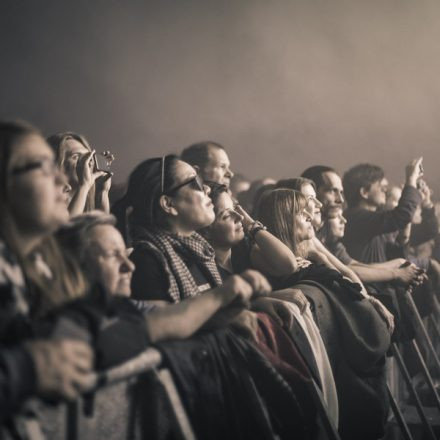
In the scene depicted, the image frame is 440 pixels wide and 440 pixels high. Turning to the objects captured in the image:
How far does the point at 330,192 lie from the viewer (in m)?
4.25

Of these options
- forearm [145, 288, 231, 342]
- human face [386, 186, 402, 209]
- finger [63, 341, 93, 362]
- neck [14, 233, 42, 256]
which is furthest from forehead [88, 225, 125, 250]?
human face [386, 186, 402, 209]

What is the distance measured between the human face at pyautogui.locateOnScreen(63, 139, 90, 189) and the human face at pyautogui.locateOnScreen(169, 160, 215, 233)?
1.41 ft

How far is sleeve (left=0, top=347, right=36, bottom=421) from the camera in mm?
1204

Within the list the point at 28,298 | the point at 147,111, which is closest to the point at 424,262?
the point at 147,111

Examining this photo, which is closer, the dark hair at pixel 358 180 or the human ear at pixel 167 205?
the human ear at pixel 167 205

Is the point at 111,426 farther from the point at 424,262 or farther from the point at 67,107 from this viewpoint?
the point at 424,262

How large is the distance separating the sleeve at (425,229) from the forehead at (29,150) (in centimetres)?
467

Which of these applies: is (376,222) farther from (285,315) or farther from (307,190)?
(285,315)

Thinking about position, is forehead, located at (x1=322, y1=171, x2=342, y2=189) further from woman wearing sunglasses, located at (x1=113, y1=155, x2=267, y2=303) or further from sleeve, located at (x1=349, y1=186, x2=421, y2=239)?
woman wearing sunglasses, located at (x1=113, y1=155, x2=267, y2=303)

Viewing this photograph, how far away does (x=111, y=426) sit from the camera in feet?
4.89

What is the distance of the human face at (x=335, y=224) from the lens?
414 centimetres

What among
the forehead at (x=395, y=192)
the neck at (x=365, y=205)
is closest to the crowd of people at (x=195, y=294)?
the neck at (x=365, y=205)

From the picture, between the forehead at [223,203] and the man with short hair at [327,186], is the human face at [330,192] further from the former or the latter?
the forehead at [223,203]

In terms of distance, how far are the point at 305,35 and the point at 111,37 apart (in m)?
3.11
